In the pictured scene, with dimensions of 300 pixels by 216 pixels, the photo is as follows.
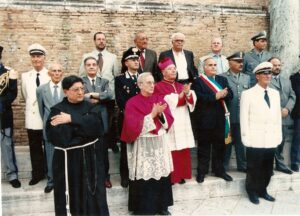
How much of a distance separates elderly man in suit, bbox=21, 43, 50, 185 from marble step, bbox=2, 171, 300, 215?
32cm

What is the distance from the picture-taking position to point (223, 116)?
6.75 metres

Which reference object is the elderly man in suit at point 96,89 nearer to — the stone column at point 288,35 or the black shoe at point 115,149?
the black shoe at point 115,149

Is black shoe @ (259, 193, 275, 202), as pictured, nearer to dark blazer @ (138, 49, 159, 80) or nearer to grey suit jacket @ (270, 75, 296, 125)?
grey suit jacket @ (270, 75, 296, 125)

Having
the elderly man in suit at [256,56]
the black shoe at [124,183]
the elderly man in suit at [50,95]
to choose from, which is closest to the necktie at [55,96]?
the elderly man in suit at [50,95]

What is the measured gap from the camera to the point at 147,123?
222 inches

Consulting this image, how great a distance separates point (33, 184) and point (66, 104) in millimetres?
2185

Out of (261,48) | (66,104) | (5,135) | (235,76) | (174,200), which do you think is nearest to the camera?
(66,104)

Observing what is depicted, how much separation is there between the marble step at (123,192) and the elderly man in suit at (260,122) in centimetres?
58

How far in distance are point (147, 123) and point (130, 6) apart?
4.59 meters

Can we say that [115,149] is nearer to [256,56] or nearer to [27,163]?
[27,163]

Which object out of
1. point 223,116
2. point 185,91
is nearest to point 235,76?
point 223,116

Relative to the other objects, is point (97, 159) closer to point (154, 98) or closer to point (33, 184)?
point (154, 98)

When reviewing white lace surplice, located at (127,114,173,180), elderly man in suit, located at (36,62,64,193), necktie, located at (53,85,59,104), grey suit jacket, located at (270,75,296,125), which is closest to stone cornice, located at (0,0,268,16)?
elderly man in suit, located at (36,62,64,193)

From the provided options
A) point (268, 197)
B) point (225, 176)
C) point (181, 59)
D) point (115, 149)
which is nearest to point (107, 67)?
point (181, 59)
